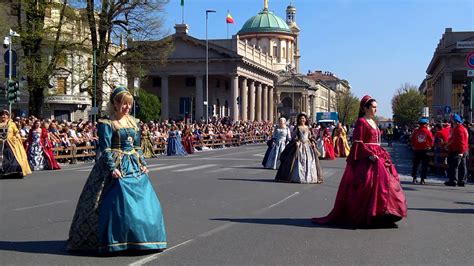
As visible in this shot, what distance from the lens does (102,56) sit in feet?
131

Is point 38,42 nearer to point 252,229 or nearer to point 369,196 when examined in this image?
point 252,229

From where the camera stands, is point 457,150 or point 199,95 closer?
point 457,150

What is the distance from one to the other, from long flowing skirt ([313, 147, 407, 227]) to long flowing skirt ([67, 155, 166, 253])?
3.32 m

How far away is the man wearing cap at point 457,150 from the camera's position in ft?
58.7

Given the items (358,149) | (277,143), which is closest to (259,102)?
(277,143)

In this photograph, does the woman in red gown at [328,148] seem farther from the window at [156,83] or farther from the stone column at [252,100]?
the stone column at [252,100]

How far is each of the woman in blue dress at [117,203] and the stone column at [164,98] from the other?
78937mm

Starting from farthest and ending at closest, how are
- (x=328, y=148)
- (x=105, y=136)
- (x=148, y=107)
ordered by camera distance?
(x=148, y=107), (x=328, y=148), (x=105, y=136)

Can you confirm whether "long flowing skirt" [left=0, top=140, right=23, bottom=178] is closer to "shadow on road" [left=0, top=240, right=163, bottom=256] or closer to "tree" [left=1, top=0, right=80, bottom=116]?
"shadow on road" [left=0, top=240, right=163, bottom=256]

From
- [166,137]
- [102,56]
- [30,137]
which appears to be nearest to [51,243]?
[30,137]

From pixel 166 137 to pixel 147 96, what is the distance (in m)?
43.0

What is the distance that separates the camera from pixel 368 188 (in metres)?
9.65

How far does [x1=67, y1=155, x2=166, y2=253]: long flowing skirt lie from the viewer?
740cm

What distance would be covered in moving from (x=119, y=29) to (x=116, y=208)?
112ft
